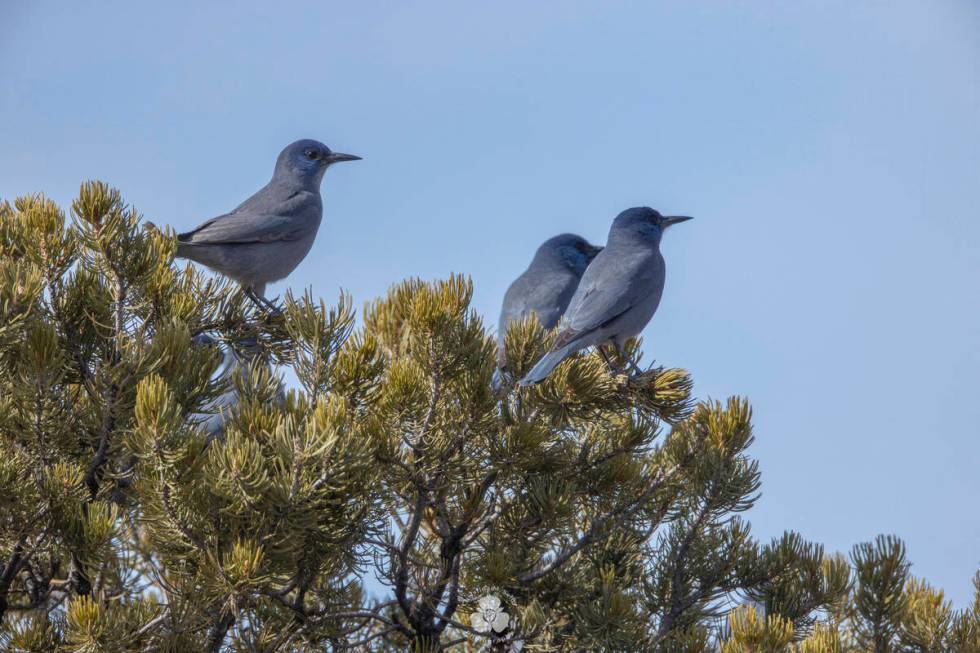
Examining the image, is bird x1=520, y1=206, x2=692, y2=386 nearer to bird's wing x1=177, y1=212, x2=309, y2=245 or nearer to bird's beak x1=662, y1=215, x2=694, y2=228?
bird's beak x1=662, y1=215, x2=694, y2=228

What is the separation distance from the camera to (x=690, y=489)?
4.00m

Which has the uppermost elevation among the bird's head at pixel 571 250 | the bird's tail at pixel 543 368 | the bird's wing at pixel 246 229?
the bird's head at pixel 571 250

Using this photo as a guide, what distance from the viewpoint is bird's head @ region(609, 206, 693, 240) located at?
6965 millimetres

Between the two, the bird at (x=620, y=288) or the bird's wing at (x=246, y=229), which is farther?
the bird's wing at (x=246, y=229)

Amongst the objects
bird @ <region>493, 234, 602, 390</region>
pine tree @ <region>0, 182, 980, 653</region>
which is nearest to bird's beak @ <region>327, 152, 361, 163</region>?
bird @ <region>493, 234, 602, 390</region>

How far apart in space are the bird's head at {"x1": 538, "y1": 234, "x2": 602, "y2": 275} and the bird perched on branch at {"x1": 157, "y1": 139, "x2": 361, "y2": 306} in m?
1.65

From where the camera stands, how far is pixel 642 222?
7.07 metres

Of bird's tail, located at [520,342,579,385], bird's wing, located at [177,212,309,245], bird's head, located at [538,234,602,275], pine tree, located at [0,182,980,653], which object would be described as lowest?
pine tree, located at [0,182,980,653]

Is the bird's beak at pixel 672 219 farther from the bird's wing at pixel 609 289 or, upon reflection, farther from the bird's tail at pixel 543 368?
the bird's tail at pixel 543 368

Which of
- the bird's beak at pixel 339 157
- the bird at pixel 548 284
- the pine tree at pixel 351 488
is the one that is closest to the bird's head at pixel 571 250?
the bird at pixel 548 284

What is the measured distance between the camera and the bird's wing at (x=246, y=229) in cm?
629

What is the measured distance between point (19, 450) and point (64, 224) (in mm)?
929

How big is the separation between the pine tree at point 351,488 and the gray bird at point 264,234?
1947mm

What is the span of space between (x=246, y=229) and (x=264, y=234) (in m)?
0.13
